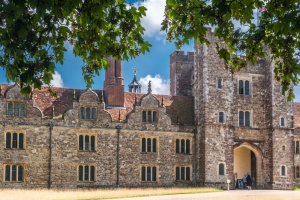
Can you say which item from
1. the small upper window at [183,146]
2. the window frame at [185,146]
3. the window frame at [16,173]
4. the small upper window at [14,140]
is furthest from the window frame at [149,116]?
the window frame at [16,173]

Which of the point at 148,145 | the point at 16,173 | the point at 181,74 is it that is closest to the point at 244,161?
the point at 181,74

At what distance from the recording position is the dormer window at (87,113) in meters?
32.5

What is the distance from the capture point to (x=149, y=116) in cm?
3416

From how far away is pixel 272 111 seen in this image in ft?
118

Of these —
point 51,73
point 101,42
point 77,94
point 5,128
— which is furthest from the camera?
point 77,94

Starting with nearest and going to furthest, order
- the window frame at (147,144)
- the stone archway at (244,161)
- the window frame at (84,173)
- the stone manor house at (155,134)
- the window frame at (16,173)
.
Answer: the window frame at (16,173) → the stone manor house at (155,134) → the window frame at (84,173) → the window frame at (147,144) → the stone archway at (244,161)

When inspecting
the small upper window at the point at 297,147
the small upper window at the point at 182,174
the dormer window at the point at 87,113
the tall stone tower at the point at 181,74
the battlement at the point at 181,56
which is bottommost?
the small upper window at the point at 182,174

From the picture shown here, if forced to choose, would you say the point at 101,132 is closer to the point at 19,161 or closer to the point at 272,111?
the point at 19,161

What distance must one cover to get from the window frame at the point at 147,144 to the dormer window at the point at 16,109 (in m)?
7.98

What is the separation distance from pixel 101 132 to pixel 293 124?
13942 millimetres

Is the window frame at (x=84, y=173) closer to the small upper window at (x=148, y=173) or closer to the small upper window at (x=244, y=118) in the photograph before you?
the small upper window at (x=148, y=173)

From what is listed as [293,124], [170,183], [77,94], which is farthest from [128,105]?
[293,124]

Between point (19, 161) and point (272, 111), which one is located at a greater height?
point (272, 111)

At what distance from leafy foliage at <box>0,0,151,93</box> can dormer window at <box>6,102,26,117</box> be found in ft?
71.9
